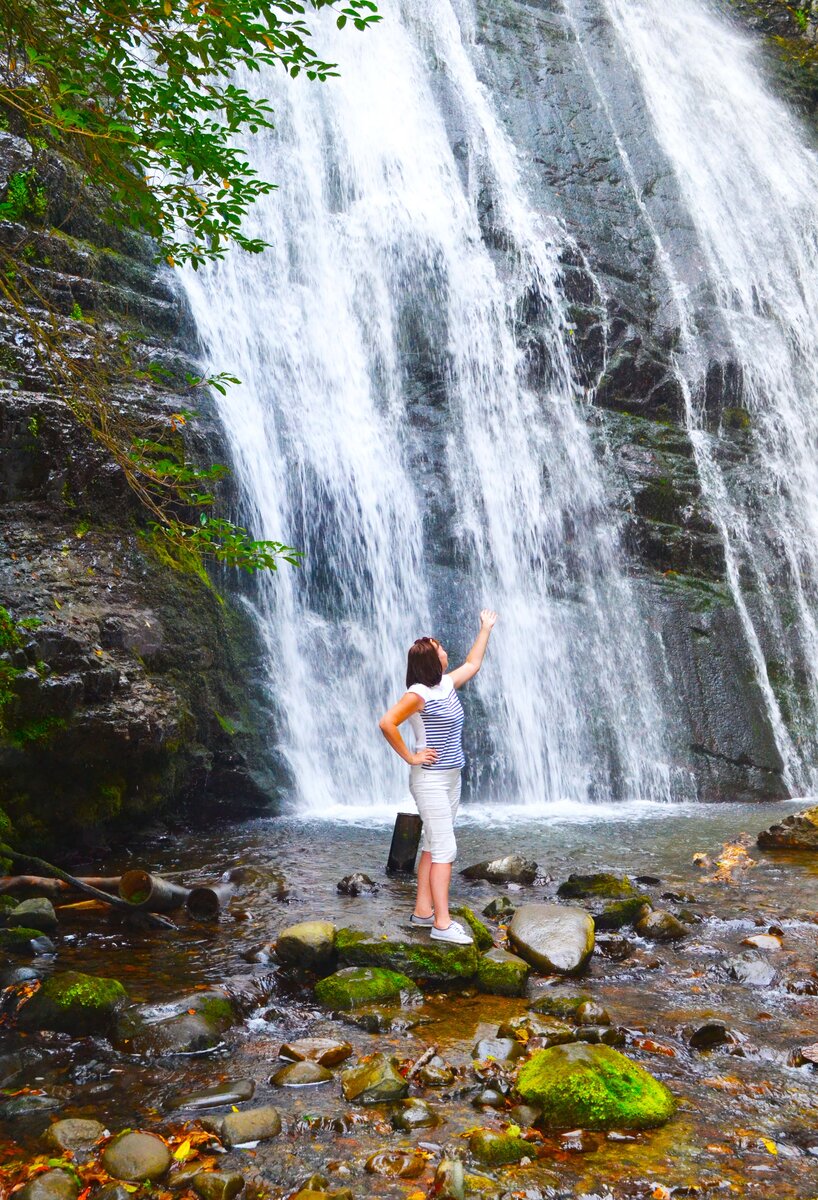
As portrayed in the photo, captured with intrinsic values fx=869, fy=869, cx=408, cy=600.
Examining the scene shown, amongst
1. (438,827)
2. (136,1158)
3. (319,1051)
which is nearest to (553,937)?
(438,827)

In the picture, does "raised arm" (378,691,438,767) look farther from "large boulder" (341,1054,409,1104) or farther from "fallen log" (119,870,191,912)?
"fallen log" (119,870,191,912)

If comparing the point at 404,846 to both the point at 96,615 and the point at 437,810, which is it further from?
the point at 96,615

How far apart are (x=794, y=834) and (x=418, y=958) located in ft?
17.2

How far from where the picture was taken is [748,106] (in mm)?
23188

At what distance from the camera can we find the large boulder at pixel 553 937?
16.7 ft

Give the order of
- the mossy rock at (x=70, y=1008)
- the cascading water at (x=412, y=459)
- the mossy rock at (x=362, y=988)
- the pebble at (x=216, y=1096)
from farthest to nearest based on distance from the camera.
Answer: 1. the cascading water at (x=412, y=459)
2. the mossy rock at (x=362, y=988)
3. the mossy rock at (x=70, y=1008)
4. the pebble at (x=216, y=1096)

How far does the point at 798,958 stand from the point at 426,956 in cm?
234

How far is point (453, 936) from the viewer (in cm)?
503

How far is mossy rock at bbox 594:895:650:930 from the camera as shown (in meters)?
6.01

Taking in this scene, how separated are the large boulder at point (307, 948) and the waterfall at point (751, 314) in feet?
34.0

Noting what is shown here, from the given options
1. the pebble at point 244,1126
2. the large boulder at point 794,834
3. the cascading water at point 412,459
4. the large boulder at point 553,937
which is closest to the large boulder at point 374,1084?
the pebble at point 244,1126

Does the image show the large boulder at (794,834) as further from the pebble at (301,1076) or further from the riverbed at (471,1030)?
the pebble at (301,1076)

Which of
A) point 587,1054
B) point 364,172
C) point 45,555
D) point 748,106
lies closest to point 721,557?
point 364,172

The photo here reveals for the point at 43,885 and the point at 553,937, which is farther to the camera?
the point at 43,885
